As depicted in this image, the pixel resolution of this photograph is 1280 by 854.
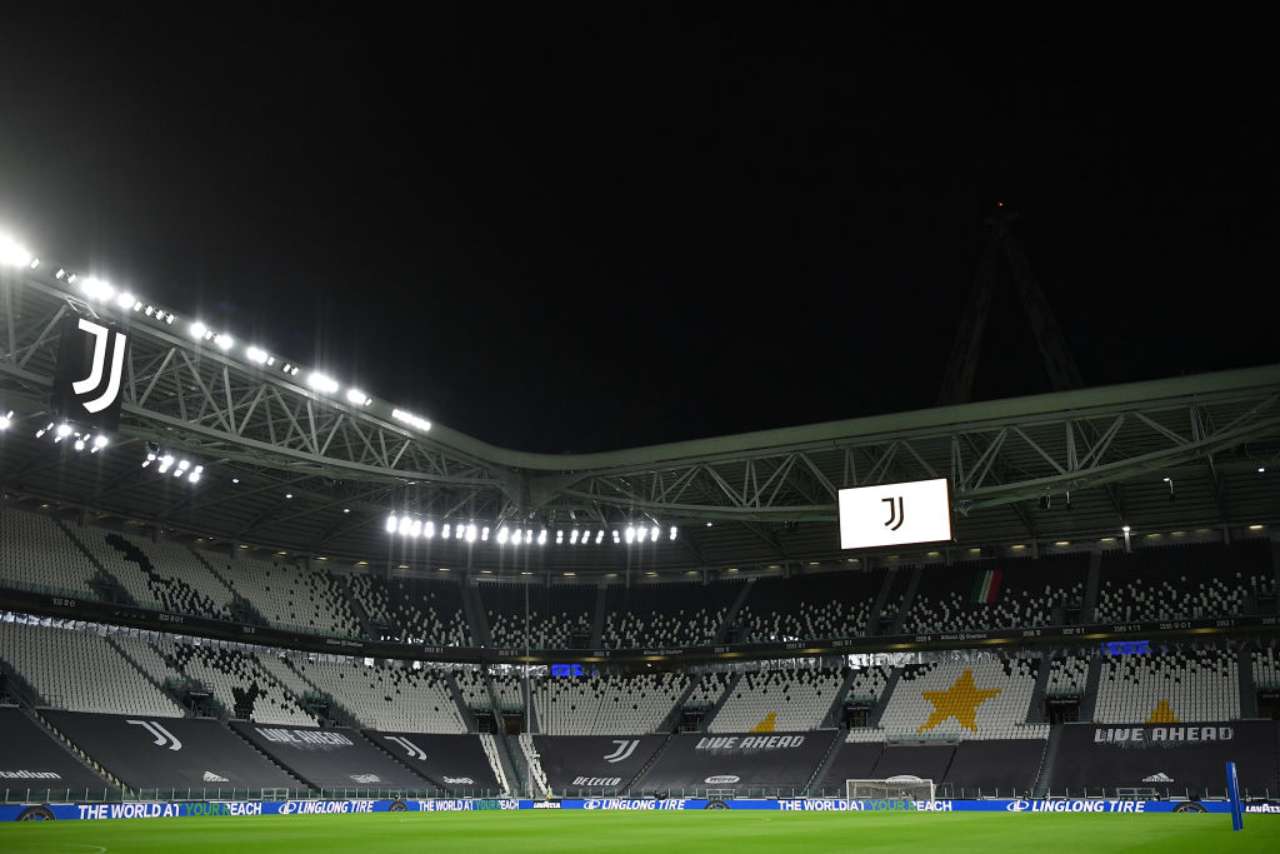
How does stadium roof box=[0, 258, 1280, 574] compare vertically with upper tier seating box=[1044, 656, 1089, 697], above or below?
above

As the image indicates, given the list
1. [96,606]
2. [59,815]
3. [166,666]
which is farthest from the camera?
[166,666]

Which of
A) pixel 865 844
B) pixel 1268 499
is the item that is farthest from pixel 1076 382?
pixel 865 844

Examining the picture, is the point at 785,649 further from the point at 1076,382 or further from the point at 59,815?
the point at 59,815

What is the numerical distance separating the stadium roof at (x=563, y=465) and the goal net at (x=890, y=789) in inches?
492

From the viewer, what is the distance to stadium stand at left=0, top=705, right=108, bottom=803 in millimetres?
40344

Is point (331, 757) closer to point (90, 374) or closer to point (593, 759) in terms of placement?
point (593, 759)

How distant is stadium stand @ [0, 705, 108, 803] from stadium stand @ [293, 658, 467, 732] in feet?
55.9

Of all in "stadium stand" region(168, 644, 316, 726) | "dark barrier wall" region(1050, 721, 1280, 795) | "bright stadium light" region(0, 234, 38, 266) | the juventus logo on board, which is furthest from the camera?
"stadium stand" region(168, 644, 316, 726)

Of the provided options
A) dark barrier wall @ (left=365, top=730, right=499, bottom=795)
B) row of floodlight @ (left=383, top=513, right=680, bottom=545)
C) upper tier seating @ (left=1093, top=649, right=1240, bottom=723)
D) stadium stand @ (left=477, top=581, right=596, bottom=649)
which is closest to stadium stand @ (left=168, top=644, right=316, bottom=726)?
dark barrier wall @ (left=365, top=730, right=499, bottom=795)

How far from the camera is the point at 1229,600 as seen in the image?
176 ft

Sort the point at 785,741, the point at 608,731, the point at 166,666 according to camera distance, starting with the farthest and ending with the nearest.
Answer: the point at 608,731 → the point at 785,741 → the point at 166,666

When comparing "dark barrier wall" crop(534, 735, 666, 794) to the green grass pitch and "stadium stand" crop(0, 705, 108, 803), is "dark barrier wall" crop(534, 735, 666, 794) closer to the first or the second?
the green grass pitch

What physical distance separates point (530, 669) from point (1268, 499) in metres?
40.4

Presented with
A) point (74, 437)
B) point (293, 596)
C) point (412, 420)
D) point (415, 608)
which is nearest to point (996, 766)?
point (412, 420)
